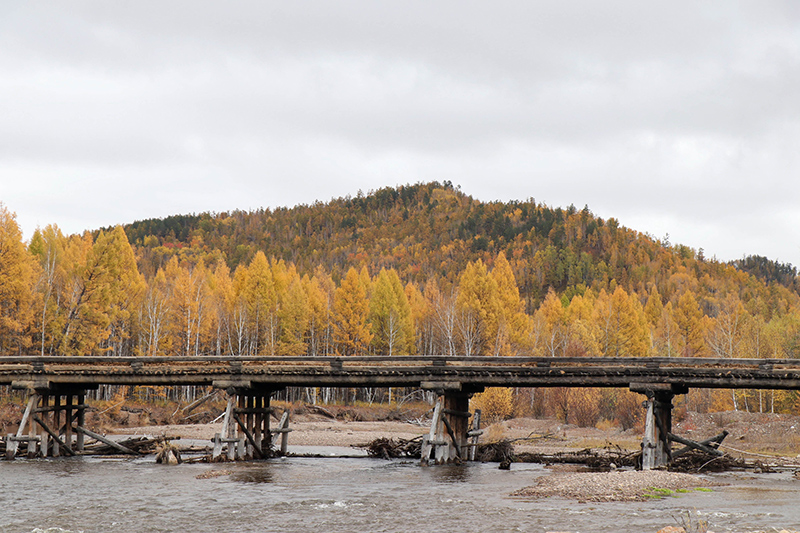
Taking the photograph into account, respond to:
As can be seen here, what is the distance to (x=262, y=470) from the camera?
30109mm

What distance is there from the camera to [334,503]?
2209cm

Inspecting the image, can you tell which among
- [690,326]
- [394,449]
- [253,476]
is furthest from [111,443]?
[690,326]

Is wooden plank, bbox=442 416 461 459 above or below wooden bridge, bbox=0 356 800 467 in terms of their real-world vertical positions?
below

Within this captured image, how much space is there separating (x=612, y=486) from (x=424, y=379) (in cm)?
981

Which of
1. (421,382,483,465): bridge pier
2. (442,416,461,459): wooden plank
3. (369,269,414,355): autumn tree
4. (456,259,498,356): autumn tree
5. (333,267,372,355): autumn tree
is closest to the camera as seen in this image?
(421,382,483,465): bridge pier

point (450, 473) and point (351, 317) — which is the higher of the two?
point (351, 317)

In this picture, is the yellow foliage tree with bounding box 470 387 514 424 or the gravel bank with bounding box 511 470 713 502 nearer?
the gravel bank with bounding box 511 470 713 502

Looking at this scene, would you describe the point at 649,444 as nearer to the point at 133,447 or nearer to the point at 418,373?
the point at 418,373

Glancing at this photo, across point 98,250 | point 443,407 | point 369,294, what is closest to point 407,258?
point 369,294

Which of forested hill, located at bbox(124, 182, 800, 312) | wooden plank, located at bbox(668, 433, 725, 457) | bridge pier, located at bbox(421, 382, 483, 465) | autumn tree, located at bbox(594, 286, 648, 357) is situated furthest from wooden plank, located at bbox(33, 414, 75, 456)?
forested hill, located at bbox(124, 182, 800, 312)

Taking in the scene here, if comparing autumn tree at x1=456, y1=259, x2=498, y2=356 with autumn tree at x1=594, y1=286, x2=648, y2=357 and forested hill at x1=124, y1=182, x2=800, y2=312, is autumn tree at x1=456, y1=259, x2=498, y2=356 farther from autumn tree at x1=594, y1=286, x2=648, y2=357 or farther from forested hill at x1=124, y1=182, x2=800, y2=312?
forested hill at x1=124, y1=182, x2=800, y2=312

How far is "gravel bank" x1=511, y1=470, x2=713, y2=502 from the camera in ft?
75.5

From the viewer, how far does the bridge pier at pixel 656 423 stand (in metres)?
28.7

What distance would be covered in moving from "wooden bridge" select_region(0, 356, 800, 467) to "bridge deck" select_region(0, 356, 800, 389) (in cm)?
4
